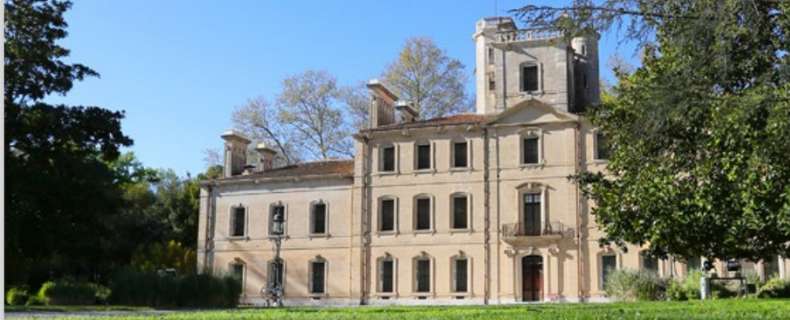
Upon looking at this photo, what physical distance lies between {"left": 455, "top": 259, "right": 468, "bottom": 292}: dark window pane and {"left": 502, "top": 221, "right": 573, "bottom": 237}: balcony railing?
2157mm

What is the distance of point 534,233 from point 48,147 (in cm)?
1735

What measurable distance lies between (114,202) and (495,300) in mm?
14492

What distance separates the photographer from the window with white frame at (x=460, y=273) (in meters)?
35.7

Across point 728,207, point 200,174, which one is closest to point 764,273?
point 728,207

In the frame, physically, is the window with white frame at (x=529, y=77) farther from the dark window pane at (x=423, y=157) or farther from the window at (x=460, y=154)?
the dark window pane at (x=423, y=157)

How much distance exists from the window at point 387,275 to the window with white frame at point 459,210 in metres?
2.98

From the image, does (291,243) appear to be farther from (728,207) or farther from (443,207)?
(728,207)

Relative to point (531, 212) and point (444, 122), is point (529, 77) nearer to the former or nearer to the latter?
point (444, 122)

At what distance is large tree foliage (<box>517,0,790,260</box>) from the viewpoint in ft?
35.1

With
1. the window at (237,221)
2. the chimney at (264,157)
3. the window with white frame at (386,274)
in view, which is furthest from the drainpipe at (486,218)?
the chimney at (264,157)

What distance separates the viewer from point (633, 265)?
33344mm

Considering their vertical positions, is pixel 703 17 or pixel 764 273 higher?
pixel 703 17

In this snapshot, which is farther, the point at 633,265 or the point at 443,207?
the point at 443,207

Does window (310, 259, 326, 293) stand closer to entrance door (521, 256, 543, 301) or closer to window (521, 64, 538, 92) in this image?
entrance door (521, 256, 543, 301)
